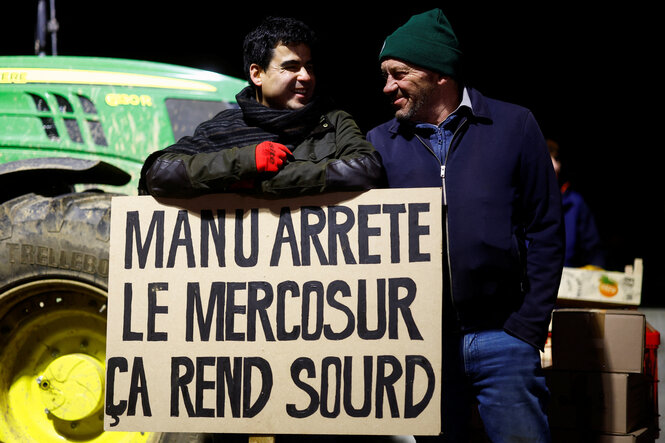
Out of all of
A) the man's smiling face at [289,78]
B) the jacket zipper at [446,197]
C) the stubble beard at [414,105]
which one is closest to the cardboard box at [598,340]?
the jacket zipper at [446,197]

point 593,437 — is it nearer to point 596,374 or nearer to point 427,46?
point 596,374

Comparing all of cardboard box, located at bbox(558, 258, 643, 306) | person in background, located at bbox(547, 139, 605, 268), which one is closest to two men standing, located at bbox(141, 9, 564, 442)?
cardboard box, located at bbox(558, 258, 643, 306)

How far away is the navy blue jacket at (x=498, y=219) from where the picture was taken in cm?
234

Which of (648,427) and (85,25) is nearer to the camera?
(648,427)

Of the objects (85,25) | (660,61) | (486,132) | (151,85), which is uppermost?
(85,25)

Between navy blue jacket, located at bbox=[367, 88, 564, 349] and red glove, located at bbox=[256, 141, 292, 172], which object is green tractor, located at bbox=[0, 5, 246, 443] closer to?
red glove, located at bbox=[256, 141, 292, 172]

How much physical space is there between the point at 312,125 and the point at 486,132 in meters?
0.64

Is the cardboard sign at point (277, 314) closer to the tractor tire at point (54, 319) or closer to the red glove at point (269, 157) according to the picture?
the red glove at point (269, 157)

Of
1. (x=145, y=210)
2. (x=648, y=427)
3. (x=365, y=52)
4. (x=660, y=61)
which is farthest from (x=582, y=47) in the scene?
(x=145, y=210)

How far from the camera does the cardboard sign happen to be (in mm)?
2295

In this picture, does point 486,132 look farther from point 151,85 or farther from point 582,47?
point 582,47

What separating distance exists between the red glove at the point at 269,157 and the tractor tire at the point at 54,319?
1.19 metres

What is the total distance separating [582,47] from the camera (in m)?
8.12

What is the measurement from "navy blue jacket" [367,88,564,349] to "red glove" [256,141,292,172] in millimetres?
421
